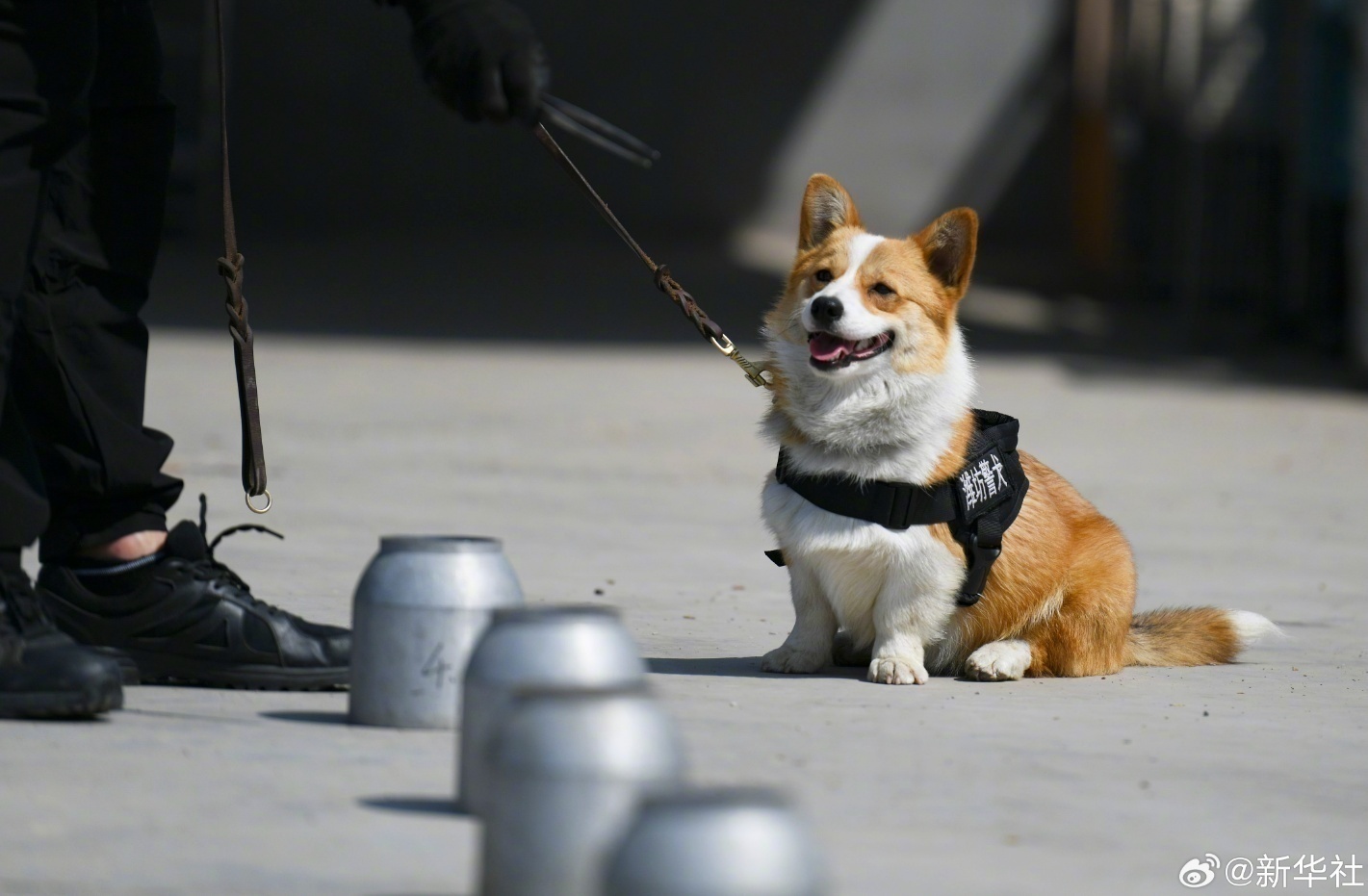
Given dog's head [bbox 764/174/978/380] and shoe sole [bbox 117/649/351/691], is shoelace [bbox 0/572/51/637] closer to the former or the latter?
shoe sole [bbox 117/649/351/691]

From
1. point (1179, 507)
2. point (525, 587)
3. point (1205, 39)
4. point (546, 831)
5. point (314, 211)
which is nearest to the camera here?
point (546, 831)

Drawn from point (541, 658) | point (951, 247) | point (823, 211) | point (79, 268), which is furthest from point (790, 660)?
point (79, 268)

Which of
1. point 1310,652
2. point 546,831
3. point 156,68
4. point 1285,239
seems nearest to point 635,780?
point 546,831

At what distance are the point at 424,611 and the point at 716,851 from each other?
136 centimetres

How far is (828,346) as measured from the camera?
13.1ft

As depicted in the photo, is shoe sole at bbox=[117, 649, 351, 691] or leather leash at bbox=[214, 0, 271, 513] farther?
leather leash at bbox=[214, 0, 271, 513]

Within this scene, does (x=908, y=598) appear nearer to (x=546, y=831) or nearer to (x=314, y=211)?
(x=546, y=831)

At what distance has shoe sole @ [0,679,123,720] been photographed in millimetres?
3027

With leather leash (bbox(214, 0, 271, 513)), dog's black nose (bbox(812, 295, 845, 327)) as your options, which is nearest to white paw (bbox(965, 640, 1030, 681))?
dog's black nose (bbox(812, 295, 845, 327))

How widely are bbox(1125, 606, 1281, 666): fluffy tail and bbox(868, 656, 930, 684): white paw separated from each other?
0.68 metres

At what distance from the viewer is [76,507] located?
343 centimetres

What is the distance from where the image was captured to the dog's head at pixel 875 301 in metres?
3.97

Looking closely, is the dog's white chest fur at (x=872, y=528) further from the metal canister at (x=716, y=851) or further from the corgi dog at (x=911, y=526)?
the metal canister at (x=716, y=851)

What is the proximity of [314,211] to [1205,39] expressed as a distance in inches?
406
